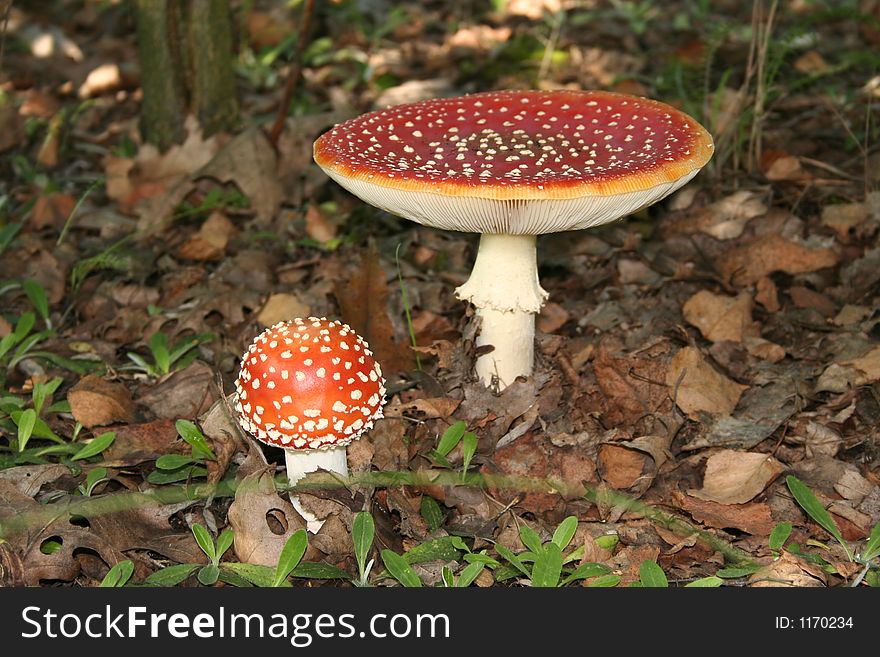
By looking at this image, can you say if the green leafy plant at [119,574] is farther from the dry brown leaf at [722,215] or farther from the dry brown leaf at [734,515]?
the dry brown leaf at [722,215]

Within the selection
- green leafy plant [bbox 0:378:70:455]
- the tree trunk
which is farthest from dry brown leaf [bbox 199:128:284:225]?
green leafy plant [bbox 0:378:70:455]

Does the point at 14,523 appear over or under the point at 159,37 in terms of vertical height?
under

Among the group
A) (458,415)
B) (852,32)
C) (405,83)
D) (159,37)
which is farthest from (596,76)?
(458,415)

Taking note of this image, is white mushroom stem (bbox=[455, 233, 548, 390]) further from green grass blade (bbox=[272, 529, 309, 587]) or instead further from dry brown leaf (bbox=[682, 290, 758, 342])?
green grass blade (bbox=[272, 529, 309, 587])

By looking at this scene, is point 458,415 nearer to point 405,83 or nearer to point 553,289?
point 553,289

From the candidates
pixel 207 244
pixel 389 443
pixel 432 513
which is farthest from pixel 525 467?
pixel 207 244

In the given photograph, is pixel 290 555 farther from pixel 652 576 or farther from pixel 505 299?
pixel 505 299
